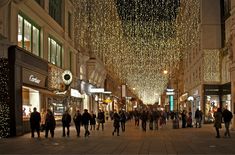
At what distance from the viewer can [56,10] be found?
4172 cm

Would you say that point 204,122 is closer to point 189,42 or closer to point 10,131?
point 189,42

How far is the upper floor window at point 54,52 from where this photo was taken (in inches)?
1547

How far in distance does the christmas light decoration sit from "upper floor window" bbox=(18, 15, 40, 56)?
10.5ft

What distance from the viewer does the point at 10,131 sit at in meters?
27.4

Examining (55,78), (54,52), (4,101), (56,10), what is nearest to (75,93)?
(55,78)

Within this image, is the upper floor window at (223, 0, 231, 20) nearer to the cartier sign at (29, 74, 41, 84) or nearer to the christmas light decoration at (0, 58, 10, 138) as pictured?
the cartier sign at (29, 74, 41, 84)

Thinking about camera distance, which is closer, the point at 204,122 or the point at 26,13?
the point at 26,13

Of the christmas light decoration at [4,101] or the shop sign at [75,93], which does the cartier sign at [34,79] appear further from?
the shop sign at [75,93]

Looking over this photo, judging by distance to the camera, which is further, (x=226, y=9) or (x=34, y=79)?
(x=226, y=9)

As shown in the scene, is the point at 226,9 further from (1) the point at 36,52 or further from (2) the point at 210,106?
(1) the point at 36,52

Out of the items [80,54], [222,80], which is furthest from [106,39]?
[222,80]

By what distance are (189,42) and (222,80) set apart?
56.3 ft

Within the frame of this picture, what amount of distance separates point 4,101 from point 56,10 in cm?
1614

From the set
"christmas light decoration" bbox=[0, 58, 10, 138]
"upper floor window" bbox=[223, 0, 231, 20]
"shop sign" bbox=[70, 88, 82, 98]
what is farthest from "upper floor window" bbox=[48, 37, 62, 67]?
"upper floor window" bbox=[223, 0, 231, 20]
